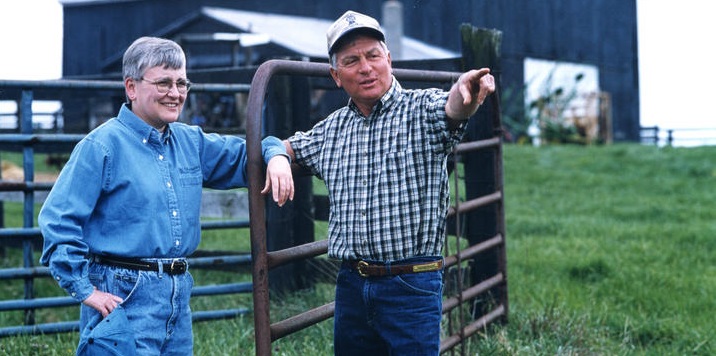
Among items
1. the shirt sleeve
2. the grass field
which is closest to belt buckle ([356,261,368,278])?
the shirt sleeve

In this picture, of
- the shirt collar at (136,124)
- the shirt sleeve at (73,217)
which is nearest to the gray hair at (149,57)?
the shirt collar at (136,124)

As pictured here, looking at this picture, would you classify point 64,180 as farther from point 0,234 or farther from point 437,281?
point 0,234

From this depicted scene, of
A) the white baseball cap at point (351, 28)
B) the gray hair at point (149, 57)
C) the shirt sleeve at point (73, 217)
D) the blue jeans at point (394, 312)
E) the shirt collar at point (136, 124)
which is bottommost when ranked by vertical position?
the blue jeans at point (394, 312)

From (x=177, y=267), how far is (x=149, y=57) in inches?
26.1

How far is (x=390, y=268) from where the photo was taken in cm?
279

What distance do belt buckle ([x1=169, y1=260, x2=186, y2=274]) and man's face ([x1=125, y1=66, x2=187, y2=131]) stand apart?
1.48ft

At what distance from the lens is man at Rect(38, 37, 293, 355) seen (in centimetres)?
264

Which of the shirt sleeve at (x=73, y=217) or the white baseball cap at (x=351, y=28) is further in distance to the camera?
the white baseball cap at (x=351, y=28)

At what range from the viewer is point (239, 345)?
15.4ft

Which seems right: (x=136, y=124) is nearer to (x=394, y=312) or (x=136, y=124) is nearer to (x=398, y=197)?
(x=398, y=197)

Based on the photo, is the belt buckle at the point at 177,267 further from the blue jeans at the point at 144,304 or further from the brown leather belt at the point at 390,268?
the brown leather belt at the point at 390,268

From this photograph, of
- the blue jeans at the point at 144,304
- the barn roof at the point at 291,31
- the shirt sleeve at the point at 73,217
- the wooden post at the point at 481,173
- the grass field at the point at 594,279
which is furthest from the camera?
the barn roof at the point at 291,31

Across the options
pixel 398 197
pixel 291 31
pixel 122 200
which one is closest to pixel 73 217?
pixel 122 200

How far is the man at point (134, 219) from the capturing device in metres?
2.64
